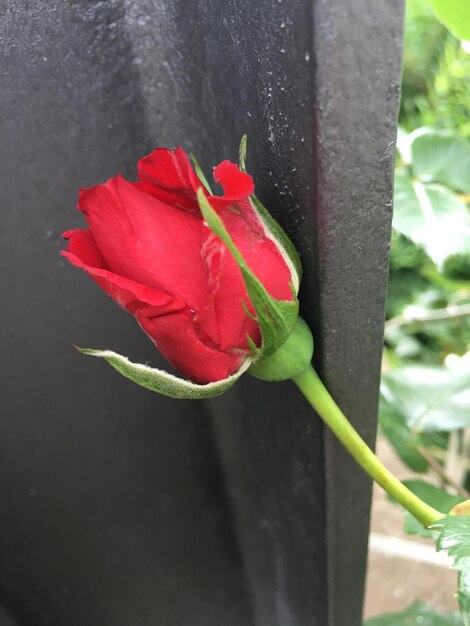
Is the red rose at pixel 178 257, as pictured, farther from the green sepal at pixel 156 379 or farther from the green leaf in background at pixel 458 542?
the green leaf in background at pixel 458 542

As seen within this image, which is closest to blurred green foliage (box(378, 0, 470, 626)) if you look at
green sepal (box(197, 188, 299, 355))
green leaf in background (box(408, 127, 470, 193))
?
green leaf in background (box(408, 127, 470, 193))

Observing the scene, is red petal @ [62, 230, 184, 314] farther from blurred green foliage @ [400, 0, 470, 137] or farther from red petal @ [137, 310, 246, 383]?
blurred green foliage @ [400, 0, 470, 137]

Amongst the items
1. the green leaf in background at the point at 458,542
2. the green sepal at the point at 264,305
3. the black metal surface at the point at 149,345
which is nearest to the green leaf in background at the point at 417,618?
→ the black metal surface at the point at 149,345

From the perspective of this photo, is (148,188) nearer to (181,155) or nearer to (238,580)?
(181,155)

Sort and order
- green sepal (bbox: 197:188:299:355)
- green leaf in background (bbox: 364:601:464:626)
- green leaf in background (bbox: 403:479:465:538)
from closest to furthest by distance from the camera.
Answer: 1. green sepal (bbox: 197:188:299:355)
2. green leaf in background (bbox: 403:479:465:538)
3. green leaf in background (bbox: 364:601:464:626)

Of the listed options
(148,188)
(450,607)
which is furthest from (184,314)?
(450,607)
